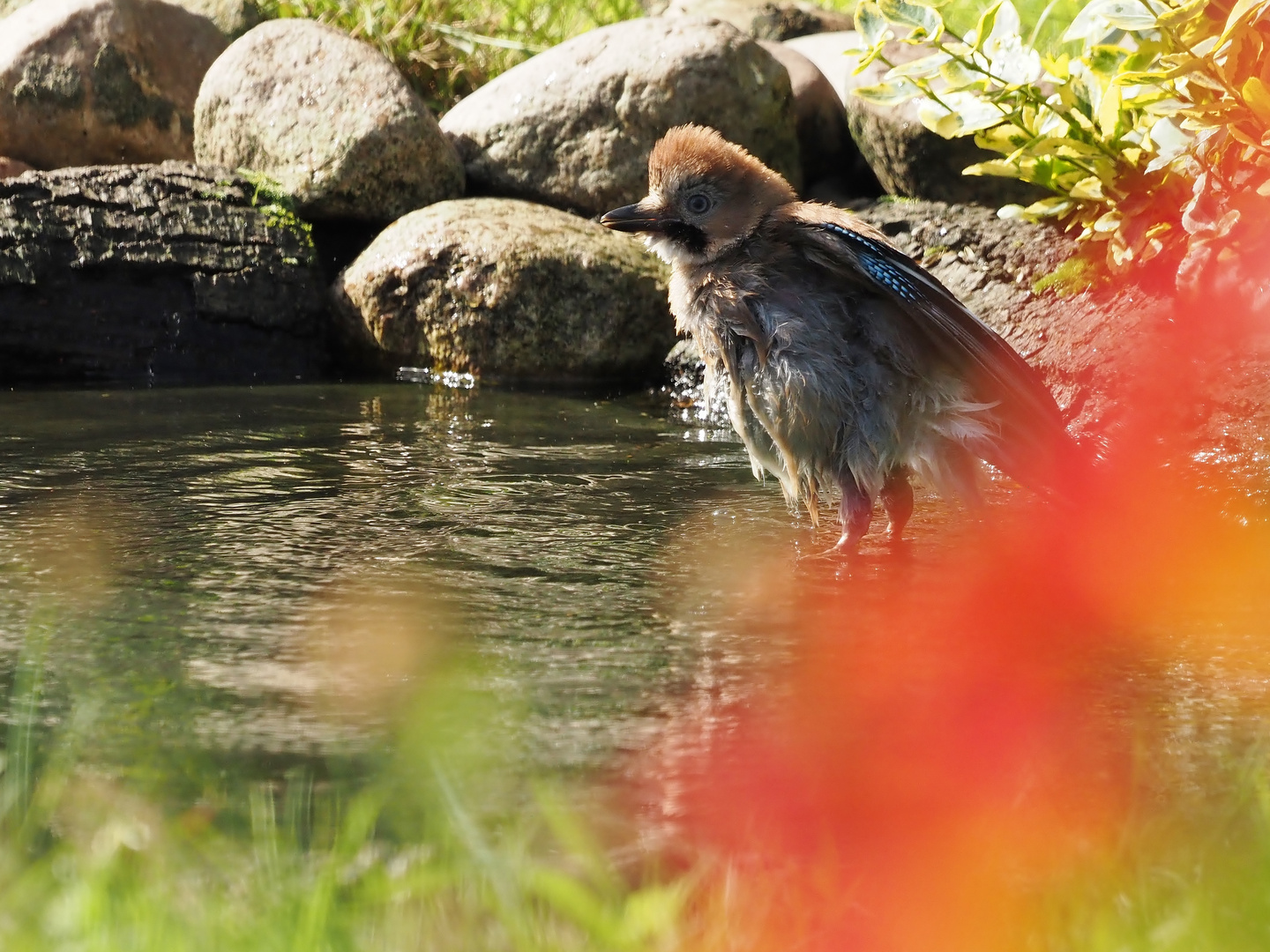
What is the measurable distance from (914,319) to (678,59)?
17.1ft

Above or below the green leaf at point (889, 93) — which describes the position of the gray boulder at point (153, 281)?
below

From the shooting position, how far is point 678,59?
9.07 meters

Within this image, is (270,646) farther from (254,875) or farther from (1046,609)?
(1046,609)

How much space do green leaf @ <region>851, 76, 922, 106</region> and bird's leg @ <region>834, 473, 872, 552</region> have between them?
2102 mm

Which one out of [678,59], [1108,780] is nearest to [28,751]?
[1108,780]

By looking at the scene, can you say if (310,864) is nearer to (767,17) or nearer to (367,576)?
(367,576)

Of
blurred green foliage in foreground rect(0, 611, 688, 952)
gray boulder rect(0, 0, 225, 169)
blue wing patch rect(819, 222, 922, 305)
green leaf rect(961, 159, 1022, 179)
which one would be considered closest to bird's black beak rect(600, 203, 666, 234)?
blue wing patch rect(819, 222, 922, 305)

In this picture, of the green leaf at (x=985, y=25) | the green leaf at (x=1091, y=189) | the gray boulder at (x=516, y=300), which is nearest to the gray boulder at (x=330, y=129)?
the gray boulder at (x=516, y=300)

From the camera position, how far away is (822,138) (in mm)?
9555

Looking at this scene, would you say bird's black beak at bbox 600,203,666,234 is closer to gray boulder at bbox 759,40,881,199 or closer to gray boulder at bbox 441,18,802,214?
gray boulder at bbox 441,18,802,214

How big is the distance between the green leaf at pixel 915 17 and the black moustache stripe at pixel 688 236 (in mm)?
1412

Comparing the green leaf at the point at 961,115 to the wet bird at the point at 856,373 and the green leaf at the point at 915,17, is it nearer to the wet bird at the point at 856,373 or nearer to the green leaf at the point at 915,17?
the green leaf at the point at 915,17

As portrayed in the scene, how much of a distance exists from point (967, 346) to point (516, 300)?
14.6ft

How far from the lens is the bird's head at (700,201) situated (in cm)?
475
